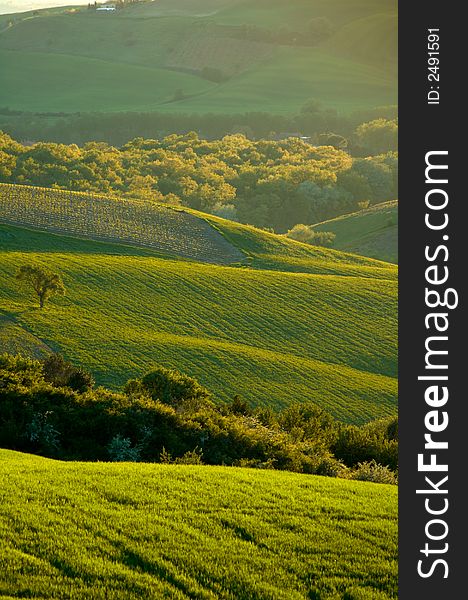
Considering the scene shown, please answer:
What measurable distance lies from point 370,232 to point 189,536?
125310mm

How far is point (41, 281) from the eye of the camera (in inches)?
2625

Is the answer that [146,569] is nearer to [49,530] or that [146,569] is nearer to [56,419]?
[49,530]

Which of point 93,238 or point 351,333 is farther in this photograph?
point 93,238

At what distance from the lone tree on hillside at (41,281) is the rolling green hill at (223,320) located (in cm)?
117

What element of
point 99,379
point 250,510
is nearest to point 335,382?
point 99,379

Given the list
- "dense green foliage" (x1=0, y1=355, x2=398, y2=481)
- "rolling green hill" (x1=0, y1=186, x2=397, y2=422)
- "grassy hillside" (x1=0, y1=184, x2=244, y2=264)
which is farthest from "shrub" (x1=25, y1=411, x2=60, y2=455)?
"grassy hillside" (x1=0, y1=184, x2=244, y2=264)

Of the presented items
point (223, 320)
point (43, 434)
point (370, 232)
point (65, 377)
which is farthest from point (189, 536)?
point (370, 232)

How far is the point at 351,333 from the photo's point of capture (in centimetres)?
7050

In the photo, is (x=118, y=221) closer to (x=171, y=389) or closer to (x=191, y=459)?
(x=171, y=389)

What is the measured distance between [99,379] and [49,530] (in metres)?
38.6

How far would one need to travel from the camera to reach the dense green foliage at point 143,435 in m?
28.2

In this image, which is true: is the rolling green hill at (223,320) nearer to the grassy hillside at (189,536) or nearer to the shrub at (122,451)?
the shrub at (122,451)

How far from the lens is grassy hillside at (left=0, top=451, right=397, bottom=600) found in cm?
1437

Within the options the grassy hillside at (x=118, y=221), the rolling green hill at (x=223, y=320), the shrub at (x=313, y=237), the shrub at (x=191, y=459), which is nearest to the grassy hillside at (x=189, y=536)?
the shrub at (x=191, y=459)
